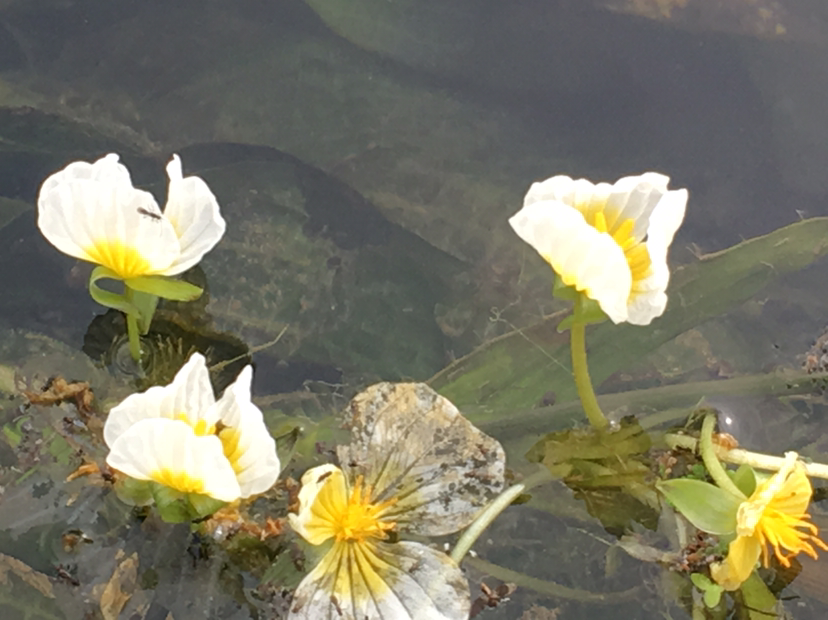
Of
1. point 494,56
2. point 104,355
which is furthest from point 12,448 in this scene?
point 494,56

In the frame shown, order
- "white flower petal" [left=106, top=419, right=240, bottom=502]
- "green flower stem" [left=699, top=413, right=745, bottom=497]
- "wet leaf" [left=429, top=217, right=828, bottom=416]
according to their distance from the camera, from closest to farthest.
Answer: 1. "white flower petal" [left=106, top=419, right=240, bottom=502]
2. "green flower stem" [left=699, top=413, right=745, bottom=497]
3. "wet leaf" [left=429, top=217, right=828, bottom=416]

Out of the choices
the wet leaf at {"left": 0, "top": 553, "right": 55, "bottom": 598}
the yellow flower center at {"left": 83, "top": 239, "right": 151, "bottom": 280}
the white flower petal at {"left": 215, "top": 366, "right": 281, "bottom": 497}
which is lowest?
the wet leaf at {"left": 0, "top": 553, "right": 55, "bottom": 598}

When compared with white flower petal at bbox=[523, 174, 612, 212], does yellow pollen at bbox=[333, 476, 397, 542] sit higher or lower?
lower

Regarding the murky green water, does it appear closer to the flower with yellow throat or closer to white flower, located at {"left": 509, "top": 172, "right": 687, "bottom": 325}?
the flower with yellow throat

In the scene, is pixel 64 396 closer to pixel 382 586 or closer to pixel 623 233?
pixel 382 586

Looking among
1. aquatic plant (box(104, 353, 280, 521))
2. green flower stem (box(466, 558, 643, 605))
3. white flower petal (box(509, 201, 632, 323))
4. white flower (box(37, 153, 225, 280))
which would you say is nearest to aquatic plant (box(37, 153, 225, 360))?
white flower (box(37, 153, 225, 280))

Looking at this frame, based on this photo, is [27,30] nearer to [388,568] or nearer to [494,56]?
[494,56]

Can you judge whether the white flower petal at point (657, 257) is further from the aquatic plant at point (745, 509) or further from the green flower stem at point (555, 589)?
the green flower stem at point (555, 589)
